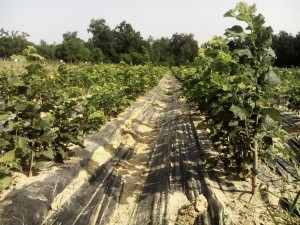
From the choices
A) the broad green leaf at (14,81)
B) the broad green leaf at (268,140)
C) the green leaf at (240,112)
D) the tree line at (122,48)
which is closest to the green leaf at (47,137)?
the broad green leaf at (14,81)

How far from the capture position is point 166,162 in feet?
19.5

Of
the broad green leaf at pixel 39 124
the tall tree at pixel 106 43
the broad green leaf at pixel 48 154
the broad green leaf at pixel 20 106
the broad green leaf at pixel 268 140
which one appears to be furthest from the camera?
the tall tree at pixel 106 43

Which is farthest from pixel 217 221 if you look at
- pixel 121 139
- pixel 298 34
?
pixel 298 34

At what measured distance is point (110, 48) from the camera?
2454 inches

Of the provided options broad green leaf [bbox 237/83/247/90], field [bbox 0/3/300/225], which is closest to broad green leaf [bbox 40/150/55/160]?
field [bbox 0/3/300/225]

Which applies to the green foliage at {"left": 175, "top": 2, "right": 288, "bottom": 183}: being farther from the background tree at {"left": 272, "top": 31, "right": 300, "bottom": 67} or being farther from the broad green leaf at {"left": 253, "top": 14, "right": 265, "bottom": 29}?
the background tree at {"left": 272, "top": 31, "right": 300, "bottom": 67}

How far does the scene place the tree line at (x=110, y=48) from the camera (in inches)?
1720

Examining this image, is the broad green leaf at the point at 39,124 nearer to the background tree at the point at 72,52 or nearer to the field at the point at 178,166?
the field at the point at 178,166

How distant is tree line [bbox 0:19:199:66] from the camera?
143ft

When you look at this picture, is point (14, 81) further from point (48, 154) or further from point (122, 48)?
point (122, 48)

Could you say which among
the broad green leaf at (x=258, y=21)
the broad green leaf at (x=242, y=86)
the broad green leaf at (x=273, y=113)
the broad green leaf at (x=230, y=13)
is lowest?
the broad green leaf at (x=273, y=113)

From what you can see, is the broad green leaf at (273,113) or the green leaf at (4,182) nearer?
the broad green leaf at (273,113)

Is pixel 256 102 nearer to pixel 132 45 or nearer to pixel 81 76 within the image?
pixel 81 76

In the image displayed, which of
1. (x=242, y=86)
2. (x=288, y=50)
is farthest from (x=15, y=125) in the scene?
(x=288, y=50)
